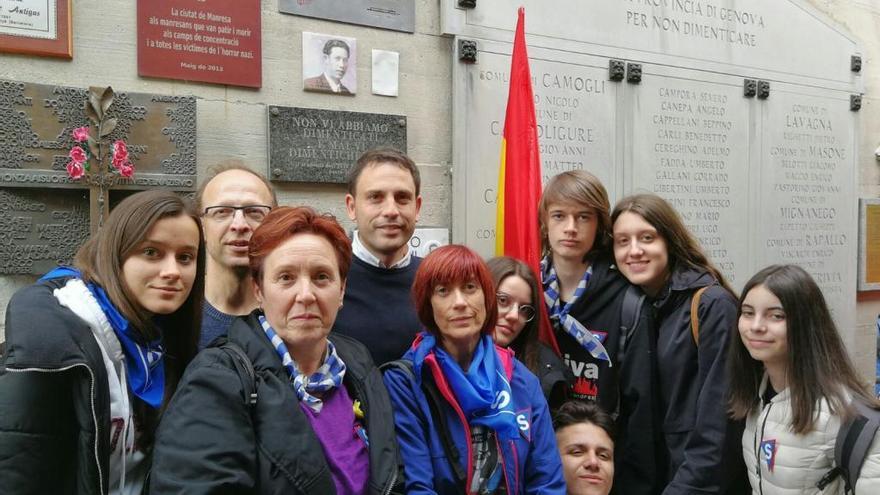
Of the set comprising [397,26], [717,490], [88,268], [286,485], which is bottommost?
[717,490]

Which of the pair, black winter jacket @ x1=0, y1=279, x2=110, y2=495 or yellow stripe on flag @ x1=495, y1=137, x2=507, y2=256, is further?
yellow stripe on flag @ x1=495, y1=137, x2=507, y2=256

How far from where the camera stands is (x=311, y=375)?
171 centimetres

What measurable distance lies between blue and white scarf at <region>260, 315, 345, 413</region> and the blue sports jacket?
23 cm

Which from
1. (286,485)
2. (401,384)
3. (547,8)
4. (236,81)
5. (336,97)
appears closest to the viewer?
(286,485)

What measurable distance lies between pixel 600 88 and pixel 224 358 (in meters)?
3.87

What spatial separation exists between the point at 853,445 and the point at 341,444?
1.62m

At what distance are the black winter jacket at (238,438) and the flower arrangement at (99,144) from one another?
1.93 m

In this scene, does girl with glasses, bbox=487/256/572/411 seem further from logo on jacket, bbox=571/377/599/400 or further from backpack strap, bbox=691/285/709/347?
backpack strap, bbox=691/285/709/347

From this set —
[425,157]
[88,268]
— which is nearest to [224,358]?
[88,268]

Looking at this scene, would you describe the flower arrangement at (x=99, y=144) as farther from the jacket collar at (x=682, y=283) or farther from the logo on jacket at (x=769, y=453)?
the logo on jacket at (x=769, y=453)

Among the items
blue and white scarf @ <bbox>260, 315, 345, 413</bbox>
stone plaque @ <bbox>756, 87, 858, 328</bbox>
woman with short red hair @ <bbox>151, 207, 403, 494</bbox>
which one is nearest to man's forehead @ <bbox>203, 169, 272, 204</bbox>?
woman with short red hair @ <bbox>151, 207, 403, 494</bbox>

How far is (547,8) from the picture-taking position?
179 inches

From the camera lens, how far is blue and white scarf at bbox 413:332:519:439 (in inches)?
75.8

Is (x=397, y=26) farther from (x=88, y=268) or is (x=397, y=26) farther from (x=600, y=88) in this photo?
(x=88, y=268)
